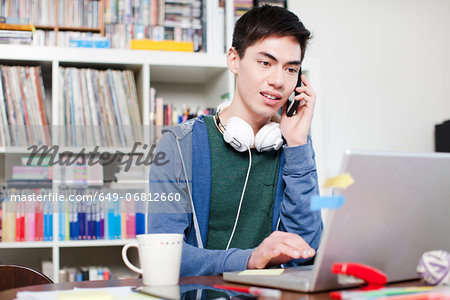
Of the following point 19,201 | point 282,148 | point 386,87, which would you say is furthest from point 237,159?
point 386,87

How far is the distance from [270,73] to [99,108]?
3.91 feet

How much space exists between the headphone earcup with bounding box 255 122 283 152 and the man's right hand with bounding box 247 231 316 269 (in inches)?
18.1

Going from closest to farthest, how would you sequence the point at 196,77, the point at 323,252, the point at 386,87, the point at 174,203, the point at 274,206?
the point at 323,252, the point at 174,203, the point at 274,206, the point at 196,77, the point at 386,87

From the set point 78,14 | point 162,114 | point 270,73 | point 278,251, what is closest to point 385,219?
point 278,251

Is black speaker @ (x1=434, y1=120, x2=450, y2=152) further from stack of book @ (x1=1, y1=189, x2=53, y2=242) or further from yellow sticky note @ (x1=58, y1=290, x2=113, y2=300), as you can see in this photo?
yellow sticky note @ (x1=58, y1=290, x2=113, y2=300)

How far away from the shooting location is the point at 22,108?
7.74 ft

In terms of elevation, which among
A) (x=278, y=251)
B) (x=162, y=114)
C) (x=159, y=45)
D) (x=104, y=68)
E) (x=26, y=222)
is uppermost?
(x=159, y=45)

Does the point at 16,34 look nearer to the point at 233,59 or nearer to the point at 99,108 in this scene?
the point at 99,108

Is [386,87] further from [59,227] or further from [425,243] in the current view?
[425,243]

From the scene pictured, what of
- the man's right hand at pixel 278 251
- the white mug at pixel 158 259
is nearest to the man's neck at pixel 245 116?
the man's right hand at pixel 278 251

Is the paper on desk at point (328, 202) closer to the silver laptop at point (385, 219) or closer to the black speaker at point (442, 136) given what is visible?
the silver laptop at point (385, 219)

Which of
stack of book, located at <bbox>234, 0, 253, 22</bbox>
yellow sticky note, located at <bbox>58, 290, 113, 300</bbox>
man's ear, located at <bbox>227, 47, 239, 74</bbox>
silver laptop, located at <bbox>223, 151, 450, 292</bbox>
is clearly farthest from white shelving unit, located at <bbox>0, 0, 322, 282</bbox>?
silver laptop, located at <bbox>223, 151, 450, 292</bbox>

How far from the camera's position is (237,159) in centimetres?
147

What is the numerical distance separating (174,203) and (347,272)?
0.61m
